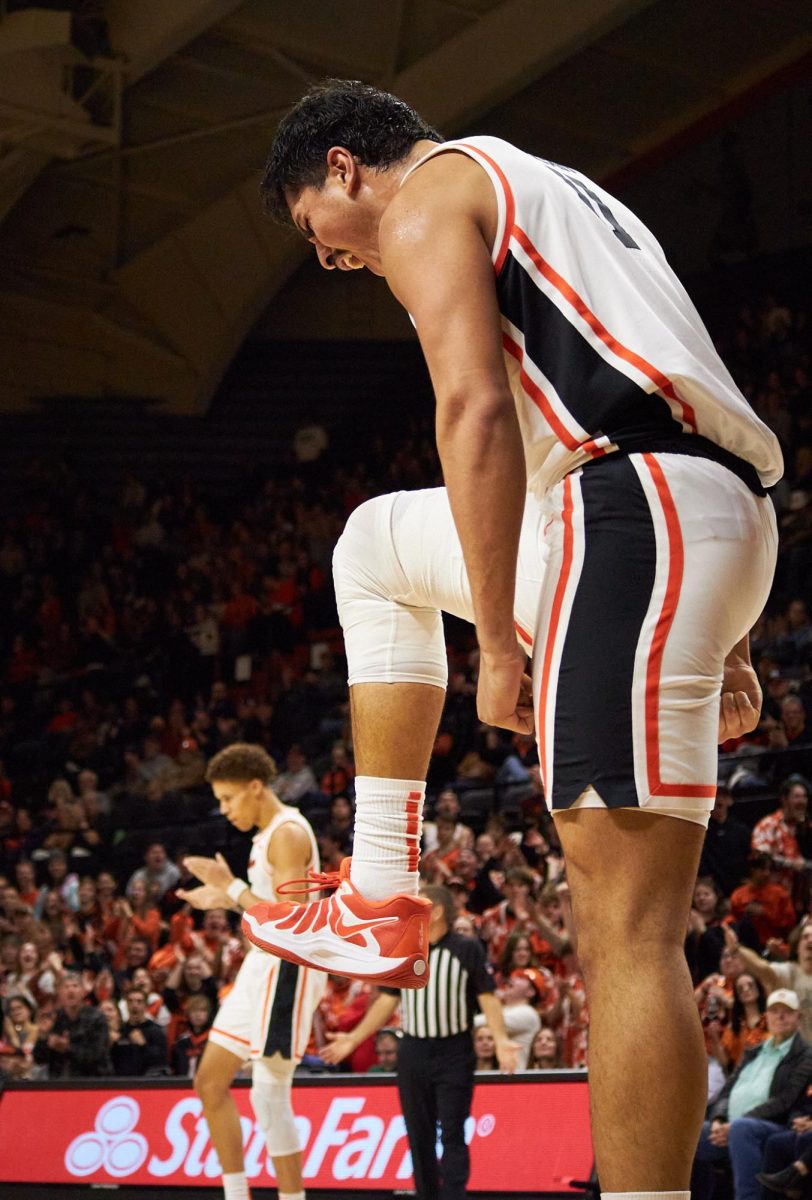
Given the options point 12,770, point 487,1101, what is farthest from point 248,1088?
point 12,770

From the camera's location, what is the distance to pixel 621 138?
66.4 feet

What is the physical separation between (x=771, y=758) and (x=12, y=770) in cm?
972

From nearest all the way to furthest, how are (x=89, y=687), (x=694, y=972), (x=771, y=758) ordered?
(x=694, y=972), (x=771, y=758), (x=89, y=687)

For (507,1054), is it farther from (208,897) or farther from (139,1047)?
(139,1047)

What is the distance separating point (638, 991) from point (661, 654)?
0.47 meters

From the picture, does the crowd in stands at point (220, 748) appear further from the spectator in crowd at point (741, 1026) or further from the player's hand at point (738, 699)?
the player's hand at point (738, 699)

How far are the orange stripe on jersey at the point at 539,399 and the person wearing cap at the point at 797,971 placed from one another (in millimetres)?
5982

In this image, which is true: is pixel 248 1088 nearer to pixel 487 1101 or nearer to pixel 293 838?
pixel 487 1101

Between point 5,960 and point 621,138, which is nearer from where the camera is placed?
point 5,960

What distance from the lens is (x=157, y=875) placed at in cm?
1330

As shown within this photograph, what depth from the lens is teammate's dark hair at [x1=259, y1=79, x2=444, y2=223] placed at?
2628 millimetres

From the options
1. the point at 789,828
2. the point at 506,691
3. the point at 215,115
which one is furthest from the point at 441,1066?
the point at 215,115

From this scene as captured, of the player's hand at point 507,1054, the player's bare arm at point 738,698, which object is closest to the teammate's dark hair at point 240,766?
the player's hand at point 507,1054

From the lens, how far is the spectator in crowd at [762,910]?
902 centimetres
